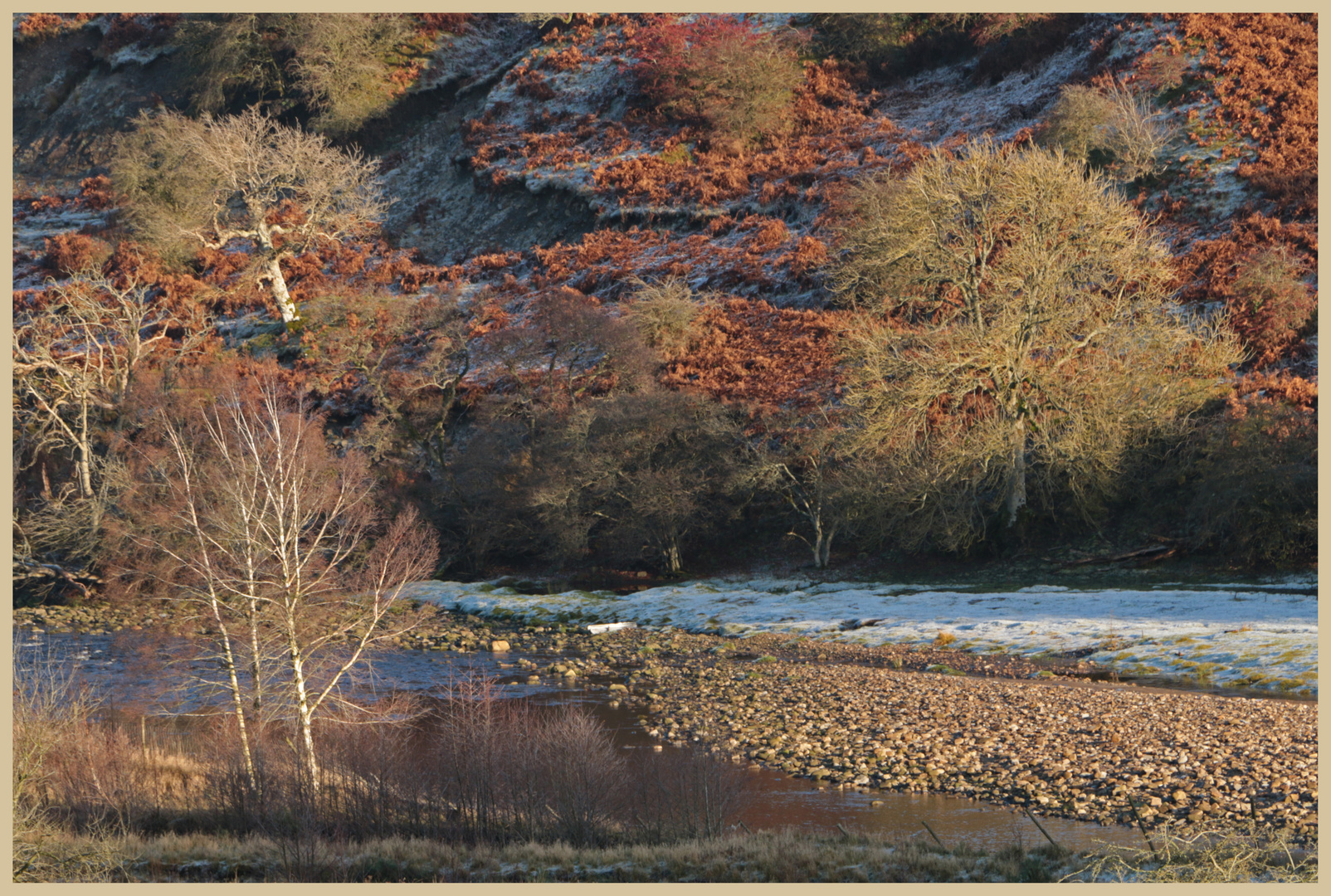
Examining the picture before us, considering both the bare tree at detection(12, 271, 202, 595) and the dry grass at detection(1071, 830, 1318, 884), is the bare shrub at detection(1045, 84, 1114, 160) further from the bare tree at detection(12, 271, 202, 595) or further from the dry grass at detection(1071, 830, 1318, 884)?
the bare tree at detection(12, 271, 202, 595)

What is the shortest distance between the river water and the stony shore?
445mm

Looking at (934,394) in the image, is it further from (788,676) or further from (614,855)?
(614,855)

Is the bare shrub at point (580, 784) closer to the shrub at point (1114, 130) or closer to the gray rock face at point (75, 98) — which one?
the shrub at point (1114, 130)

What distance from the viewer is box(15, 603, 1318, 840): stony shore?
1141 cm

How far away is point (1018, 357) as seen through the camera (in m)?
27.6

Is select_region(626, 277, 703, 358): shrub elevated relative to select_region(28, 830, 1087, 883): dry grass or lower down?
elevated

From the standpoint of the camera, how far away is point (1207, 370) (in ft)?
92.1

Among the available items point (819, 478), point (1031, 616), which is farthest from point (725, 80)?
point (1031, 616)

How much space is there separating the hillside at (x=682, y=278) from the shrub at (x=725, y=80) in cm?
25

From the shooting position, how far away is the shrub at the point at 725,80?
5641 centimetres

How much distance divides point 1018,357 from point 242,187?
4058 centimetres

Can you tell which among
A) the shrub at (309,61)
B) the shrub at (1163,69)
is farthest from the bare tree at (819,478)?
the shrub at (309,61)

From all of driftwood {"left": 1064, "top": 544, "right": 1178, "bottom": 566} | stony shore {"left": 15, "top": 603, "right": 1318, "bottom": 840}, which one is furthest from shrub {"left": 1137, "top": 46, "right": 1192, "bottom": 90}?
stony shore {"left": 15, "top": 603, "right": 1318, "bottom": 840}

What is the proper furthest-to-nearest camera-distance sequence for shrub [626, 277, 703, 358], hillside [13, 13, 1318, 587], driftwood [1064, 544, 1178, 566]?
shrub [626, 277, 703, 358], hillside [13, 13, 1318, 587], driftwood [1064, 544, 1178, 566]
